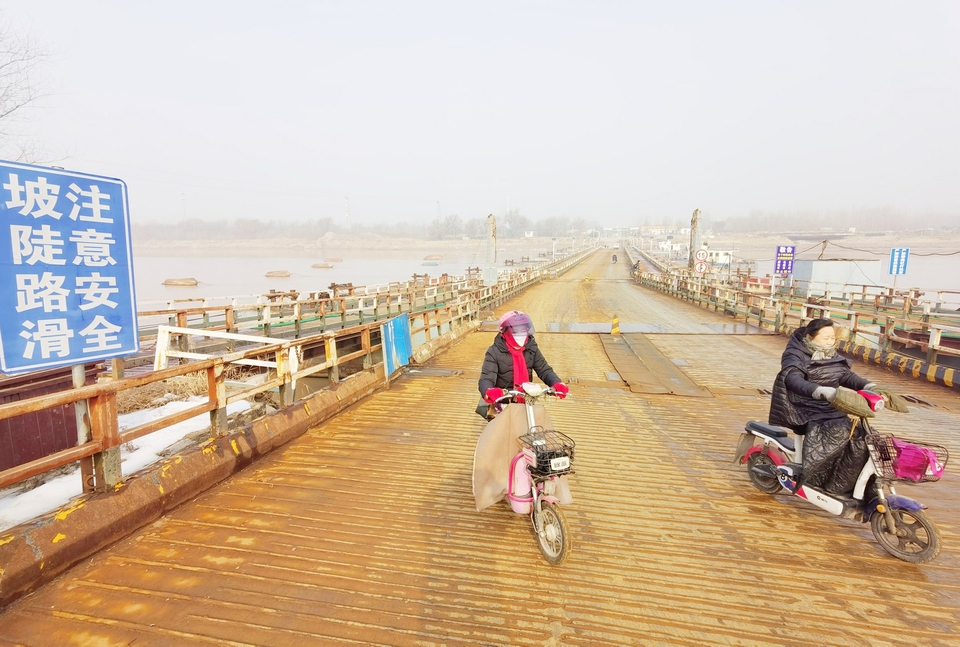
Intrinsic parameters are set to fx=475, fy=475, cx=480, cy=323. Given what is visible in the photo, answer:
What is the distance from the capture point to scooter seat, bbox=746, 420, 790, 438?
4.34 m

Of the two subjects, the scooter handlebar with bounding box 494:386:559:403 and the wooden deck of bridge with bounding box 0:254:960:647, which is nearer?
the wooden deck of bridge with bounding box 0:254:960:647

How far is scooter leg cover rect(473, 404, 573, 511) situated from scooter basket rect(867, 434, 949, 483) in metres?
2.28

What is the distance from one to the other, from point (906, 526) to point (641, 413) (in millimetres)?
3722

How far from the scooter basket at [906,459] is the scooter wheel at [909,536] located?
0.31 m

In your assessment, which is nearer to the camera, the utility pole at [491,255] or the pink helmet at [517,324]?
the pink helmet at [517,324]

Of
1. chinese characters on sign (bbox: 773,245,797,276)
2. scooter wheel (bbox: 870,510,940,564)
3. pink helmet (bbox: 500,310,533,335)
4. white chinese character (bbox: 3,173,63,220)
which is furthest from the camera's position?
chinese characters on sign (bbox: 773,245,797,276)

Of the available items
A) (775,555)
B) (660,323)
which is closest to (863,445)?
(775,555)

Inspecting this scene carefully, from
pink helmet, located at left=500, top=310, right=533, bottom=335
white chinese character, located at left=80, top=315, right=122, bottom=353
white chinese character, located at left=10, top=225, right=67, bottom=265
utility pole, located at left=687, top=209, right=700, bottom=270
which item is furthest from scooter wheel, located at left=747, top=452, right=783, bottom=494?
utility pole, located at left=687, top=209, right=700, bottom=270

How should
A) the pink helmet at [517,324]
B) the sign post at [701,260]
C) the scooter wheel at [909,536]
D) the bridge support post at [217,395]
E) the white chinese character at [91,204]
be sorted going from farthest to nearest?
the sign post at [701,260], the bridge support post at [217,395], the pink helmet at [517,324], the white chinese character at [91,204], the scooter wheel at [909,536]

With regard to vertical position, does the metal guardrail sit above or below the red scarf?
below

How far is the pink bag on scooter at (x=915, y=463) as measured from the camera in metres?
3.26

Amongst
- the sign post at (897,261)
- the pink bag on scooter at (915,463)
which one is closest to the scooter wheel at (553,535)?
the pink bag on scooter at (915,463)

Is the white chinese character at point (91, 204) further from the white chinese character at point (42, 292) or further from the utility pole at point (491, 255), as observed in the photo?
the utility pole at point (491, 255)

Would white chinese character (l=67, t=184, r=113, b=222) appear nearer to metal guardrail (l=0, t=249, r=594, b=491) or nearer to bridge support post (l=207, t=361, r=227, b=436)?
metal guardrail (l=0, t=249, r=594, b=491)
